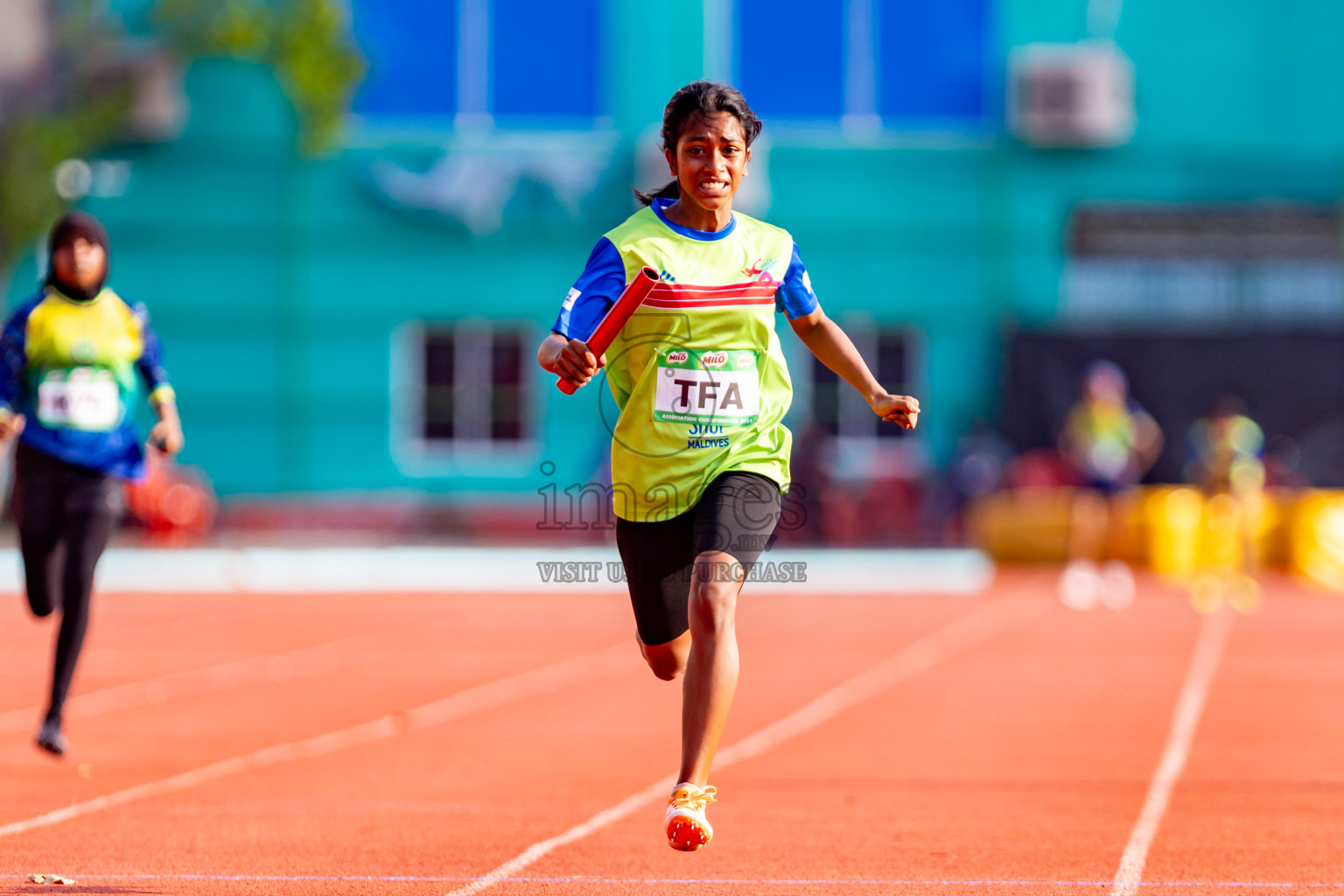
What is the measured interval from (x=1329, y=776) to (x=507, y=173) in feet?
74.9

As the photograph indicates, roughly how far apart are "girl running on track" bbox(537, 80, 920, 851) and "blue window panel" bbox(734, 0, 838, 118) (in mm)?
24248

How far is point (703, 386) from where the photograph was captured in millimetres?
5488

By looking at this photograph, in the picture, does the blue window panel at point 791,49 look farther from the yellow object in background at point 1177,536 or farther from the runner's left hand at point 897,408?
the runner's left hand at point 897,408

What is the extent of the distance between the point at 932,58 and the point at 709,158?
974 inches

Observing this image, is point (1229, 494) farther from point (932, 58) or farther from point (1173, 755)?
point (1173, 755)

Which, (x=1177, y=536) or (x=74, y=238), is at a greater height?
(x=74, y=238)

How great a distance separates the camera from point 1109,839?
20.7 ft

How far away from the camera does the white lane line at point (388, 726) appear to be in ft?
23.1

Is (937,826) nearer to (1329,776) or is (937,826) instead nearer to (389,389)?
(1329,776)

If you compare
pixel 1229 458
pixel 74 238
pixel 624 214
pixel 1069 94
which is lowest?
pixel 1229 458

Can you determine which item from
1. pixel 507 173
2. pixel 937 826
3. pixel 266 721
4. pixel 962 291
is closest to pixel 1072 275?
pixel 962 291

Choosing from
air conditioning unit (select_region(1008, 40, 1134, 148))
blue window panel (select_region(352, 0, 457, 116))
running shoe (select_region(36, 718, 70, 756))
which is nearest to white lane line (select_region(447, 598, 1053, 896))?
running shoe (select_region(36, 718, 70, 756))

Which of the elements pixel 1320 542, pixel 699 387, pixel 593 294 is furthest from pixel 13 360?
pixel 1320 542

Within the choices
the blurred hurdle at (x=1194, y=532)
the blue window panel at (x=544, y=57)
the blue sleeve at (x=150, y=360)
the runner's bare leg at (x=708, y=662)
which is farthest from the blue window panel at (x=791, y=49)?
the runner's bare leg at (x=708, y=662)
